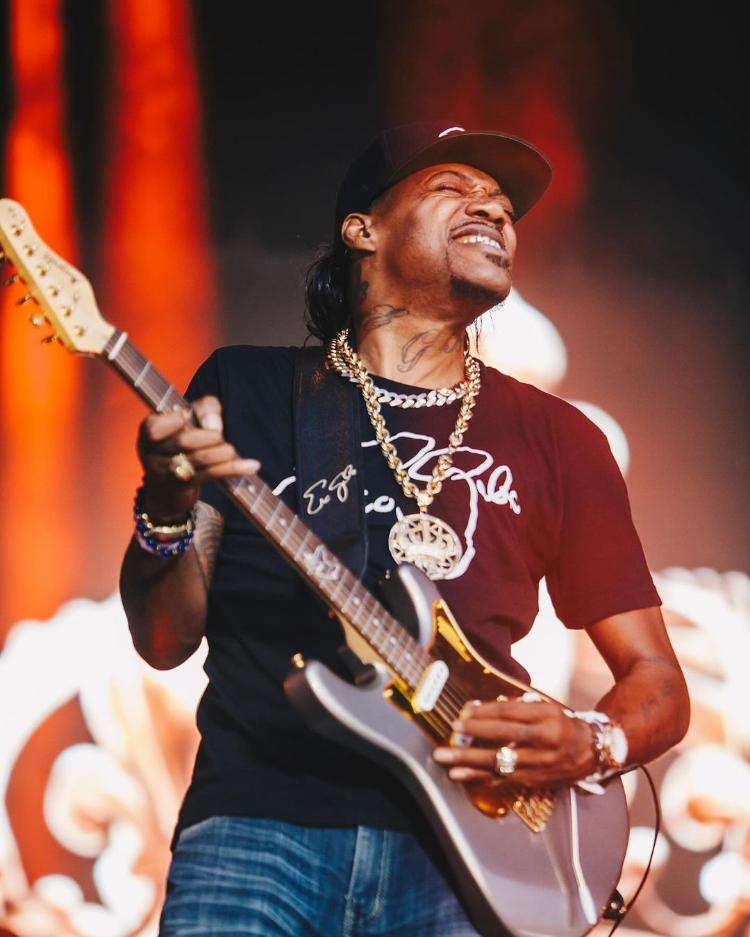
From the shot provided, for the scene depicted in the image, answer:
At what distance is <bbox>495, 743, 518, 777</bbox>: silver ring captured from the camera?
5.83 feet

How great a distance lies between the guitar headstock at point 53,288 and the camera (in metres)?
1.61

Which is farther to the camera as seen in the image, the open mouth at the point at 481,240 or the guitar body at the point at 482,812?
the open mouth at the point at 481,240

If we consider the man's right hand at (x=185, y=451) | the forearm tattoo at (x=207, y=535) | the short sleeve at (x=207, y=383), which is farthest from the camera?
the short sleeve at (x=207, y=383)

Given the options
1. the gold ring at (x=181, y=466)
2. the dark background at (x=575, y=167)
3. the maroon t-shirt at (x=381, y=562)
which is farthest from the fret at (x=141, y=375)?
the dark background at (x=575, y=167)

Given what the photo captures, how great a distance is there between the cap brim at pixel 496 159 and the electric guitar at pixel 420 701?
1.07 metres

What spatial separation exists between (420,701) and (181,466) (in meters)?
0.52

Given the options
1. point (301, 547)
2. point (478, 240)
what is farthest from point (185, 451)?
point (478, 240)

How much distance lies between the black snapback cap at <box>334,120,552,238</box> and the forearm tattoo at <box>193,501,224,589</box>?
950 millimetres

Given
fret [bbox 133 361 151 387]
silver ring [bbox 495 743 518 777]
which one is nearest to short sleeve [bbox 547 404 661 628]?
silver ring [bbox 495 743 518 777]

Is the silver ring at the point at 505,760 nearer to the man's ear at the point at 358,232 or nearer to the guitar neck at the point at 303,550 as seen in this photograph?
the guitar neck at the point at 303,550

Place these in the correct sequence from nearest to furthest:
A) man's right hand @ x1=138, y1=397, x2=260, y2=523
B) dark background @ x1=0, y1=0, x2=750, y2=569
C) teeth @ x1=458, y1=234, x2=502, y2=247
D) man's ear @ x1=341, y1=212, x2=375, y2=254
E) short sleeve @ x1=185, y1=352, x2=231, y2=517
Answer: man's right hand @ x1=138, y1=397, x2=260, y2=523
short sleeve @ x1=185, y1=352, x2=231, y2=517
teeth @ x1=458, y1=234, x2=502, y2=247
man's ear @ x1=341, y1=212, x2=375, y2=254
dark background @ x1=0, y1=0, x2=750, y2=569

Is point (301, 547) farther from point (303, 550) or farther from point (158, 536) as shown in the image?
point (158, 536)

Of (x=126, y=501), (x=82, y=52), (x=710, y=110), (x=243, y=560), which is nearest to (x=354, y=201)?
(x=243, y=560)

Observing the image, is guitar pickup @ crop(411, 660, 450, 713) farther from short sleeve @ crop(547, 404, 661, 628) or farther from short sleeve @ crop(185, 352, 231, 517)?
short sleeve @ crop(185, 352, 231, 517)
